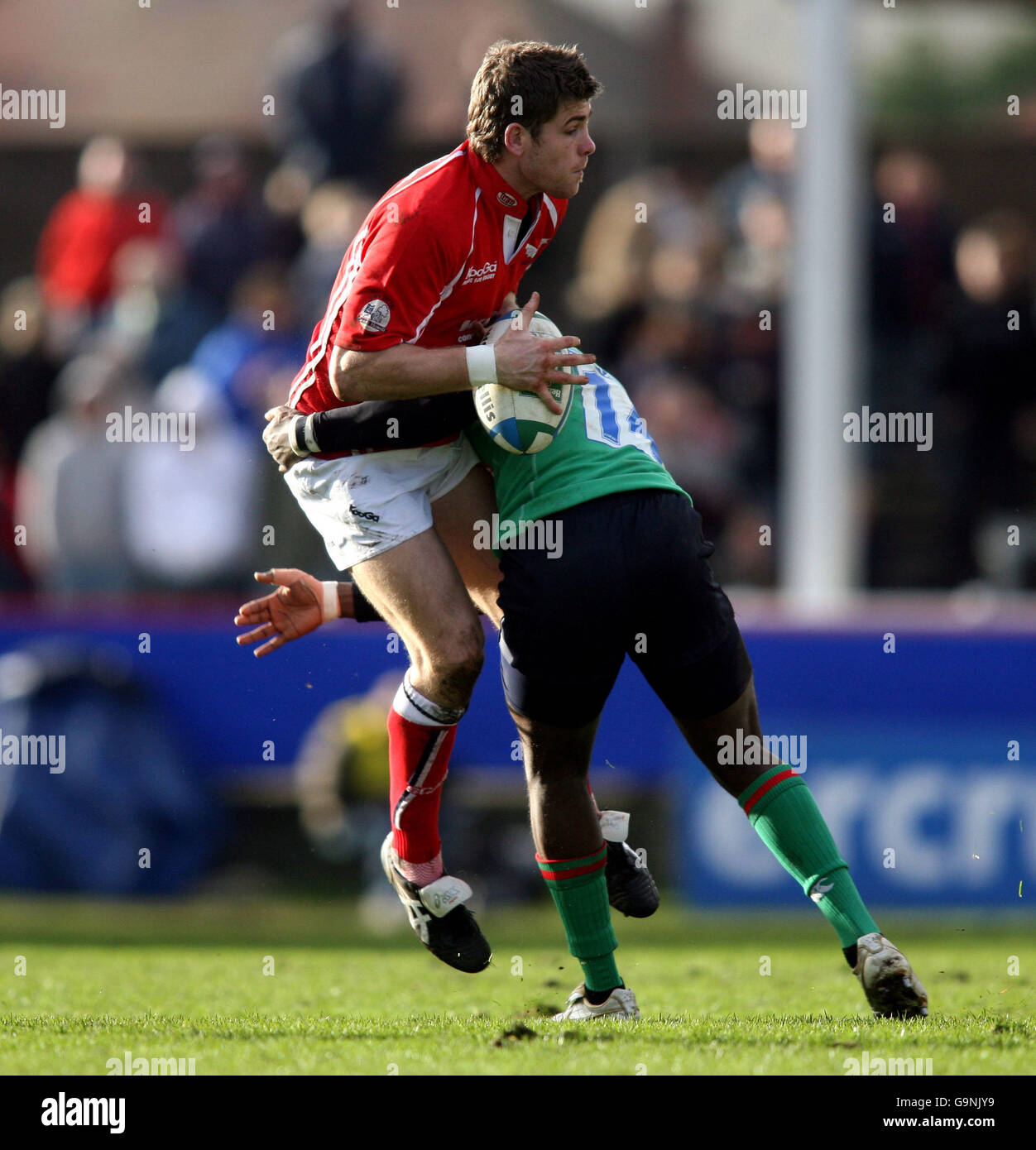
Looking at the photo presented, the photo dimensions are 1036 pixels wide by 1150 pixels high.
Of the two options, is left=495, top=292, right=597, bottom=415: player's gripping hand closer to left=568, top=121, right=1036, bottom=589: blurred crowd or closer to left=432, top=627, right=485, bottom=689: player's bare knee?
left=432, top=627, right=485, bottom=689: player's bare knee

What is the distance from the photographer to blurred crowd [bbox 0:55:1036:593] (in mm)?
10094

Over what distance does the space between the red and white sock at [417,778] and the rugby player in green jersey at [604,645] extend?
13.9 inches

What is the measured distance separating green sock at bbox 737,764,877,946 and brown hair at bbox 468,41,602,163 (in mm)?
1948

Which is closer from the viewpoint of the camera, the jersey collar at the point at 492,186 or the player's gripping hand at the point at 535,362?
the player's gripping hand at the point at 535,362

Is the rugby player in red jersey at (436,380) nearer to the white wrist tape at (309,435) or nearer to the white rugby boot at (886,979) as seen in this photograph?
the white wrist tape at (309,435)

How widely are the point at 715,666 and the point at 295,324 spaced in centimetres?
595

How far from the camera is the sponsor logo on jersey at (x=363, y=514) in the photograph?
506 centimetres

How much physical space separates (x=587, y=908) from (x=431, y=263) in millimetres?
1883

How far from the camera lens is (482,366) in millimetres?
4750

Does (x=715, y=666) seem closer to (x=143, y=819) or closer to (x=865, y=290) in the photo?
(x=143, y=819)

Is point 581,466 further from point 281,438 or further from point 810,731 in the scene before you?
point 810,731

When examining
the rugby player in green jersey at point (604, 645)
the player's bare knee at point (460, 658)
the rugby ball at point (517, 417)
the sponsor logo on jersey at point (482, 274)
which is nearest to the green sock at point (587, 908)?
the rugby player in green jersey at point (604, 645)

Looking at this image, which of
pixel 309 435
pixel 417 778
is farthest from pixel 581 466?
pixel 417 778

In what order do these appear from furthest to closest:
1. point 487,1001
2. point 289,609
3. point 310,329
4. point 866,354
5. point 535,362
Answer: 1. point 866,354
2. point 310,329
3. point 487,1001
4. point 289,609
5. point 535,362
